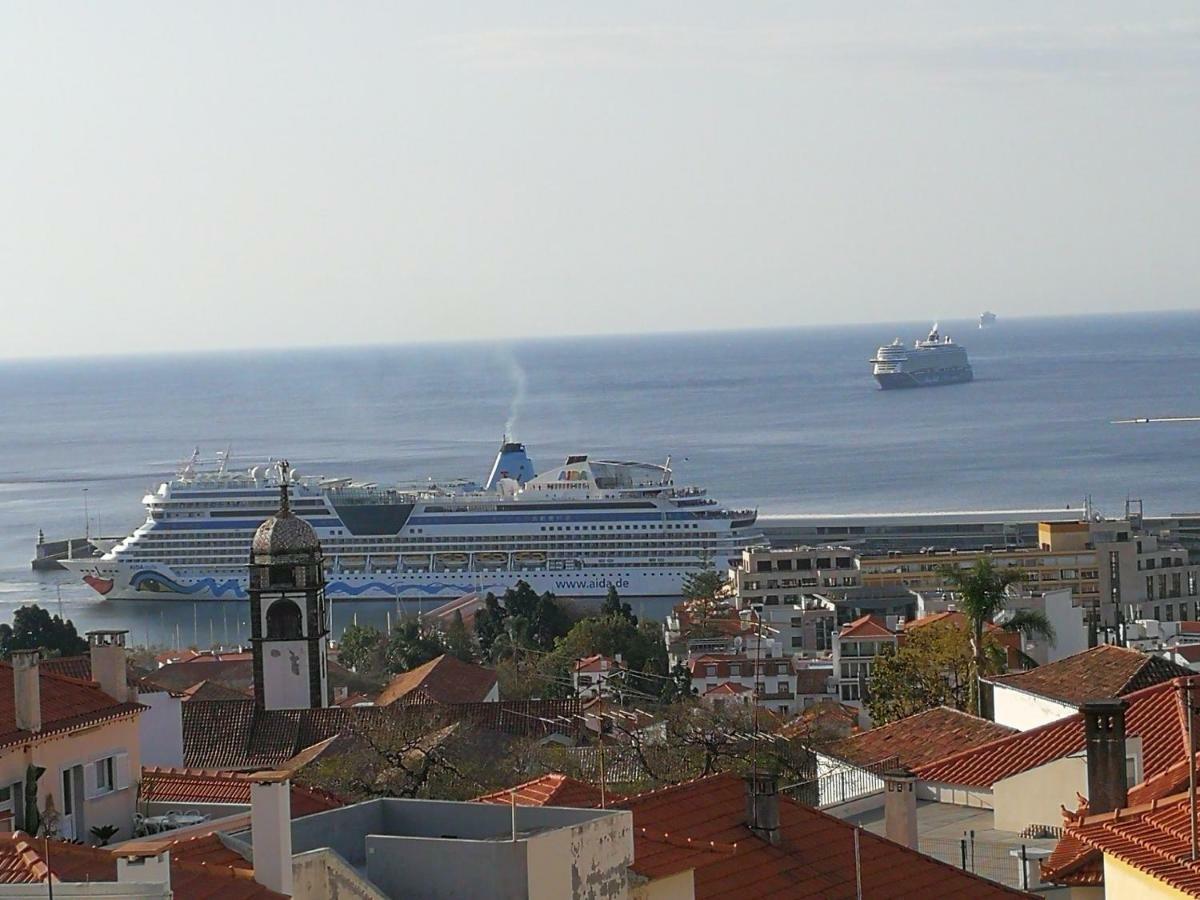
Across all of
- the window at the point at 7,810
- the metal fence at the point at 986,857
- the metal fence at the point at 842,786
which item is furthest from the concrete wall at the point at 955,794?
the window at the point at 7,810

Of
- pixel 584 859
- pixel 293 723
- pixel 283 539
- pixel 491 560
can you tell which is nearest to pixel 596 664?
pixel 283 539

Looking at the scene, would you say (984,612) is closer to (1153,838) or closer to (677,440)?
(1153,838)

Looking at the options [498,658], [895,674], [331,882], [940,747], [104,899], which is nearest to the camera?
[104,899]

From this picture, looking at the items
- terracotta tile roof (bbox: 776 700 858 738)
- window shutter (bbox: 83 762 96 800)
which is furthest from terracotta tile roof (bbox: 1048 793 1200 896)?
terracotta tile roof (bbox: 776 700 858 738)

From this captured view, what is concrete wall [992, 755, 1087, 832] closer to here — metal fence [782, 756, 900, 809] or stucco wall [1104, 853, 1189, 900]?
metal fence [782, 756, 900, 809]

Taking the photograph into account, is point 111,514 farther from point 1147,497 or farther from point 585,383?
point 585,383

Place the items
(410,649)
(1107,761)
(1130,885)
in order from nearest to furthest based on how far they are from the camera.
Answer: (1130,885)
(1107,761)
(410,649)

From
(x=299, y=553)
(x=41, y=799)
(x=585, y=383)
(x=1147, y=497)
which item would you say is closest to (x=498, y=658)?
(x=299, y=553)
